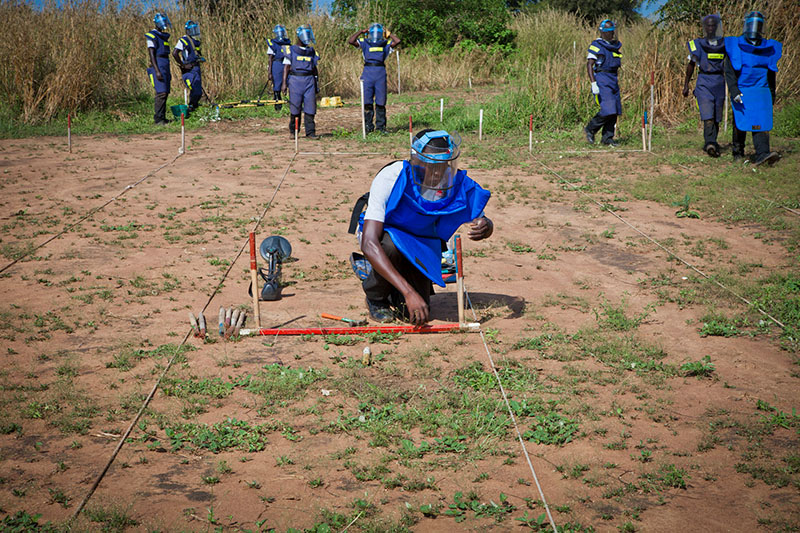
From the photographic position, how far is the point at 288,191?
32.0 ft

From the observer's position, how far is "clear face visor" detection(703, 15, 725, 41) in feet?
38.0

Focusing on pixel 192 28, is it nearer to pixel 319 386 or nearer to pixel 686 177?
pixel 686 177

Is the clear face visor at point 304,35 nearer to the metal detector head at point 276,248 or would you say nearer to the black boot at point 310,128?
the black boot at point 310,128

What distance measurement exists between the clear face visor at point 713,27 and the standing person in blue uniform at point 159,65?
1012cm

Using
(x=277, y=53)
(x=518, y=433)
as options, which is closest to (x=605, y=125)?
(x=277, y=53)

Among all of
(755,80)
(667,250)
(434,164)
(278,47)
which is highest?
(278,47)

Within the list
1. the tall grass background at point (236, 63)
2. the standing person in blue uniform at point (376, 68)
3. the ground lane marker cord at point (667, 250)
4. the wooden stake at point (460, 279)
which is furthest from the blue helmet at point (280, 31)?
the wooden stake at point (460, 279)

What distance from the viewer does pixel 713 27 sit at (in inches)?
459

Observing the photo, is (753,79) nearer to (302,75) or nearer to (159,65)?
(302,75)

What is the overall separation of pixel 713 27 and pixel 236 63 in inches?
Result: 466

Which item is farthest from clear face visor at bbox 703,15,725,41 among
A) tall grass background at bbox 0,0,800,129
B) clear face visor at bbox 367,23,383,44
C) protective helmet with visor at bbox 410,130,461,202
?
protective helmet with visor at bbox 410,130,461,202

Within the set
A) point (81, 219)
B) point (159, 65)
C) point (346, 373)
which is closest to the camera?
point (346, 373)

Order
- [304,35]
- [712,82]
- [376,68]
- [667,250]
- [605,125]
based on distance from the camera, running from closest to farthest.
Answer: [667,250]
[712,82]
[605,125]
[304,35]
[376,68]

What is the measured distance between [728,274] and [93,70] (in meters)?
14.1
